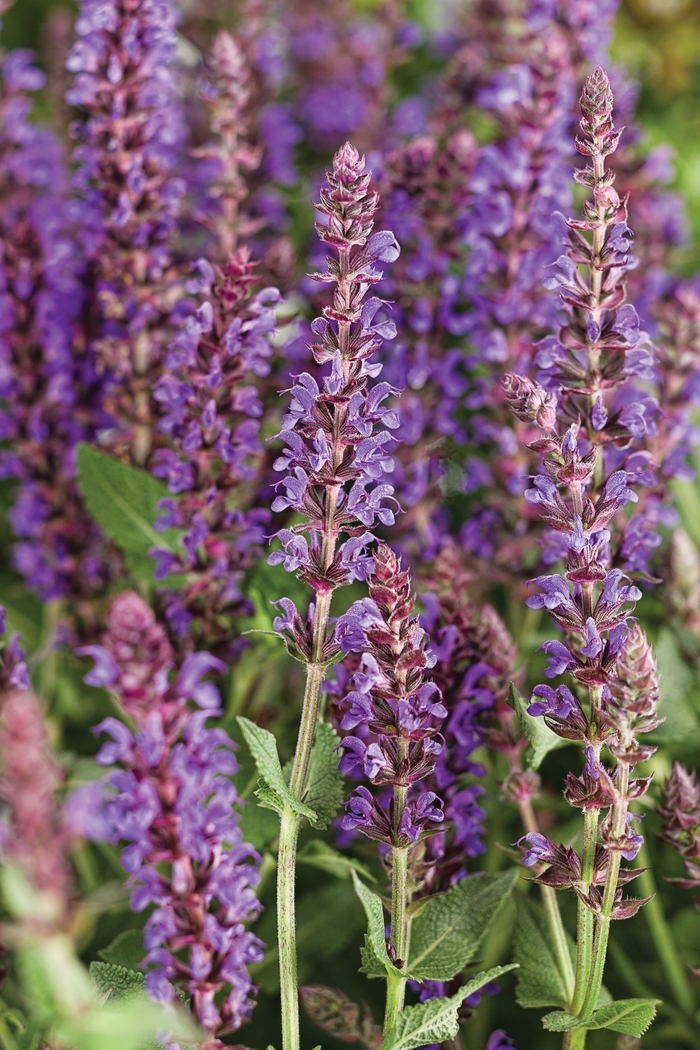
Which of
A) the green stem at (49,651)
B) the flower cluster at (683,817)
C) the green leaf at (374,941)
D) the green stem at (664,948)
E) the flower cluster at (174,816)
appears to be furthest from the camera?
the green stem at (49,651)

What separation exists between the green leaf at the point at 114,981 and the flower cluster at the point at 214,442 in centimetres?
30

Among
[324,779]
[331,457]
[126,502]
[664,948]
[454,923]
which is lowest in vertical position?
[664,948]

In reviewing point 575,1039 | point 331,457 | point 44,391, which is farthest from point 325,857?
point 44,391

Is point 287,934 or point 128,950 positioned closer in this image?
point 287,934

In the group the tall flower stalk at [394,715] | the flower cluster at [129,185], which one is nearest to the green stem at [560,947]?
the tall flower stalk at [394,715]

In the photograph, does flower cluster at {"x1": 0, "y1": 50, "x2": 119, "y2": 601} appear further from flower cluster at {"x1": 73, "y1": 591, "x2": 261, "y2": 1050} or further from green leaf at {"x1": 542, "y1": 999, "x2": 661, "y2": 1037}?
green leaf at {"x1": 542, "y1": 999, "x2": 661, "y2": 1037}

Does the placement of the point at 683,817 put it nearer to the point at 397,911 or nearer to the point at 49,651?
the point at 397,911

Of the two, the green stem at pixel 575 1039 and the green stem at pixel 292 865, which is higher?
the green stem at pixel 292 865

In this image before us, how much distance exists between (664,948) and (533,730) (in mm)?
313

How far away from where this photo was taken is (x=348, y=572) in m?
0.65

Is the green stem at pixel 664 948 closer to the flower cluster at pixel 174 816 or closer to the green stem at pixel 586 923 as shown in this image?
the green stem at pixel 586 923

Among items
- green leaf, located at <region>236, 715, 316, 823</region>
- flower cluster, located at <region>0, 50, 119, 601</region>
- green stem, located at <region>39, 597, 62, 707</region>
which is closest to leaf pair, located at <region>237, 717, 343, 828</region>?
green leaf, located at <region>236, 715, 316, 823</region>

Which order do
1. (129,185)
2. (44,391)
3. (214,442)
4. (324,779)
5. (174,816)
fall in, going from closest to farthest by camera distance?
(174,816), (324,779), (214,442), (129,185), (44,391)

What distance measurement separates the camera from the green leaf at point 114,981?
64 cm
